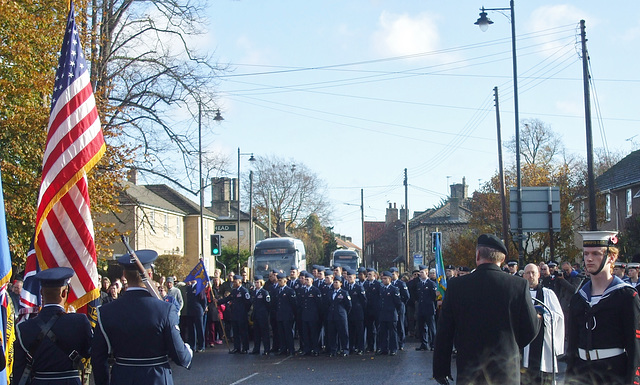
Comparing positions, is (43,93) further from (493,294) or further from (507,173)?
(507,173)

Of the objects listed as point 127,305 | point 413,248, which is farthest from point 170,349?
point 413,248

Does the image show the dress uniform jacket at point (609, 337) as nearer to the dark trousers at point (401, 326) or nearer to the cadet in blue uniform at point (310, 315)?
the dark trousers at point (401, 326)

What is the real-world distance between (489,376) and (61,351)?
346cm

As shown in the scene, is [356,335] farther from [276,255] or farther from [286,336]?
[276,255]

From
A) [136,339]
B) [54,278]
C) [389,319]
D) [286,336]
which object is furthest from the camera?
[286,336]

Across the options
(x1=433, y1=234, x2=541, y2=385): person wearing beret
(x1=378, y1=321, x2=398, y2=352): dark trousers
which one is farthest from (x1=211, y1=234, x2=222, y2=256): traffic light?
(x1=433, y1=234, x2=541, y2=385): person wearing beret

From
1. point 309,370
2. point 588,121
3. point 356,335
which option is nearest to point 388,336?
point 356,335

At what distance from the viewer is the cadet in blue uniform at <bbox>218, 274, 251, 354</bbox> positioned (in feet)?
69.2

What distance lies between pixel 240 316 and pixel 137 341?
1507 cm

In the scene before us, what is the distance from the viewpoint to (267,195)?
266 feet

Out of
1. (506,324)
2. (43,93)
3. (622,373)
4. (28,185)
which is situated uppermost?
(43,93)

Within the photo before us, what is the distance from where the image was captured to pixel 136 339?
619cm

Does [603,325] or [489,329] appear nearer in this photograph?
[489,329]

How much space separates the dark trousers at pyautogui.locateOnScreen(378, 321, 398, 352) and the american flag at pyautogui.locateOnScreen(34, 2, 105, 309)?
37.4ft
